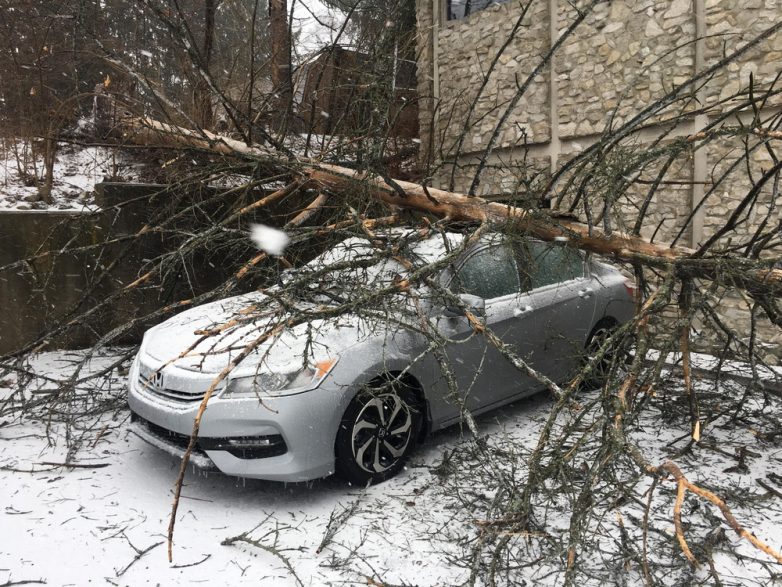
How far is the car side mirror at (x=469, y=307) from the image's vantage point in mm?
3658

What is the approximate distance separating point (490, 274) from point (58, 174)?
6336mm

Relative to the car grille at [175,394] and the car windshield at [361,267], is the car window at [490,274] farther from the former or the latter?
the car grille at [175,394]

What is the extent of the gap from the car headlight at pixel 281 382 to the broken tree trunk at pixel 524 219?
1439 millimetres

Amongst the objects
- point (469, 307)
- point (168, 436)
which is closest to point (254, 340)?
point (168, 436)

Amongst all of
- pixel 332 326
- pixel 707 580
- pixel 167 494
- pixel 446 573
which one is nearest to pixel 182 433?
pixel 167 494

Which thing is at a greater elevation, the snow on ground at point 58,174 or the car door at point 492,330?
the snow on ground at point 58,174

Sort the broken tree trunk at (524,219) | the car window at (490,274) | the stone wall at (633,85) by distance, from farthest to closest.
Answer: the stone wall at (633,85), the car window at (490,274), the broken tree trunk at (524,219)

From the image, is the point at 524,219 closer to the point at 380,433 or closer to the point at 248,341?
the point at 380,433

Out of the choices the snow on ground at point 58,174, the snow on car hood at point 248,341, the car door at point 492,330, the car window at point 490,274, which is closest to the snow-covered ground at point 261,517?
the car door at point 492,330

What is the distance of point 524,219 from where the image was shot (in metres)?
3.84

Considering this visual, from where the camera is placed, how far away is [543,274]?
191 inches

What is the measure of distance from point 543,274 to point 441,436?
5.19 ft

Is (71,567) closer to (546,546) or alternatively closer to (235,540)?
(235,540)

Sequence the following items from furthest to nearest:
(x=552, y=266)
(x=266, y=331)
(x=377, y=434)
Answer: (x=552, y=266) → (x=377, y=434) → (x=266, y=331)
